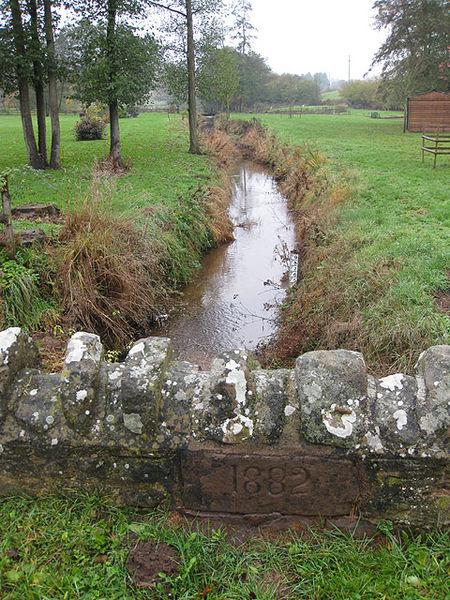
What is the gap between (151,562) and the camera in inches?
104

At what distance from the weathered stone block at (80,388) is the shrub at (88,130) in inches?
1183

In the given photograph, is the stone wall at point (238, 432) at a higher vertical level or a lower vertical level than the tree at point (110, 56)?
lower

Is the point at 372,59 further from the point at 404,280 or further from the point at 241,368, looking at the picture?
the point at 241,368

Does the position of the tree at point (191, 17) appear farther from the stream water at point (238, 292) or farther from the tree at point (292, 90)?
the tree at point (292, 90)

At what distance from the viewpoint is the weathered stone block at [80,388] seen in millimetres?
2738

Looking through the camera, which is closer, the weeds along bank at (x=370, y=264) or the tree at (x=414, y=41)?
the weeds along bank at (x=370, y=264)

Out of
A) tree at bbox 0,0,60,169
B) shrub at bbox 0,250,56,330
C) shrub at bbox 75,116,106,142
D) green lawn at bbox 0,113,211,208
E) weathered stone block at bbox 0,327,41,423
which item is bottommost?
shrub at bbox 0,250,56,330


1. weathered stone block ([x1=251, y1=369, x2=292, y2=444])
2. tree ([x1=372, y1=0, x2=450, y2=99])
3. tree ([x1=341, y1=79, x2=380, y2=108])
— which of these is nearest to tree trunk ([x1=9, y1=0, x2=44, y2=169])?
weathered stone block ([x1=251, y1=369, x2=292, y2=444])

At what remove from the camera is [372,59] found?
35.2 meters

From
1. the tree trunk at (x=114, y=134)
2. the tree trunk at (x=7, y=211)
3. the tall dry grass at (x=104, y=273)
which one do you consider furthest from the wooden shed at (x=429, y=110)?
the tree trunk at (x=7, y=211)

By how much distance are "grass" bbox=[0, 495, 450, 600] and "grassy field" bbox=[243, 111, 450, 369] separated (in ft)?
10.1

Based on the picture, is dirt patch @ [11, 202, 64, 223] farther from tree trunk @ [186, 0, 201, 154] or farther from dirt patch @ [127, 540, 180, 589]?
tree trunk @ [186, 0, 201, 154]

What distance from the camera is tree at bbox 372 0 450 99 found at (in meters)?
32.1

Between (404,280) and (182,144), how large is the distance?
74.4 feet
